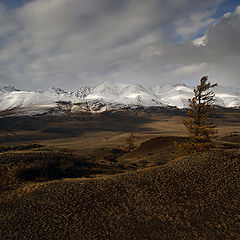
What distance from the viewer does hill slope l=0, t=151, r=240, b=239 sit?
9391mm

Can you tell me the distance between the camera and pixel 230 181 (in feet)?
40.7

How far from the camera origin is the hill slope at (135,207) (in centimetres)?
939

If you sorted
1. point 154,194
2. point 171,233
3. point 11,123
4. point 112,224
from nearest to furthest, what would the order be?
point 171,233 < point 112,224 < point 154,194 < point 11,123

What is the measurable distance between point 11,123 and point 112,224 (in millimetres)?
187999

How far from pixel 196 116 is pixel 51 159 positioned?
19270 mm

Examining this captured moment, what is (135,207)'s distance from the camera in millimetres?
10969

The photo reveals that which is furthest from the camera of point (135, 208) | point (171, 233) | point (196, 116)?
point (196, 116)

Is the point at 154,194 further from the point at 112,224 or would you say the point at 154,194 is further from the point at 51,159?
the point at 51,159

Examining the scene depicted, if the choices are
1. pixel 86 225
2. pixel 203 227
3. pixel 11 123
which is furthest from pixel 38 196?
pixel 11 123

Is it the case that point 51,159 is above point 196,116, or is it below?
below

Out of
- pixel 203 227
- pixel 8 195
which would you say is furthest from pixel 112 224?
pixel 8 195

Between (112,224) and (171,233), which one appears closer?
(171,233)

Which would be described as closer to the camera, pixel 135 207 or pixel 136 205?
pixel 135 207

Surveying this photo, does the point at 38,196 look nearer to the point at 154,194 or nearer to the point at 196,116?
the point at 154,194
